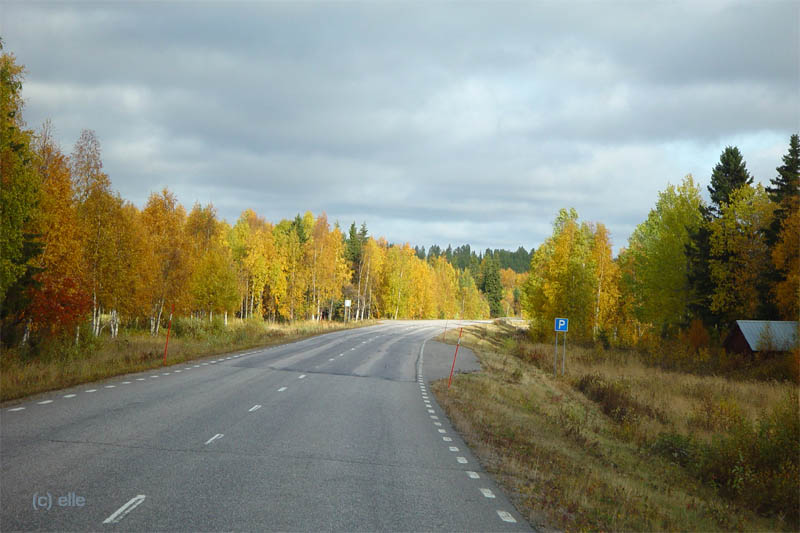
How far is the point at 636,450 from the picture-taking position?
49.7 ft

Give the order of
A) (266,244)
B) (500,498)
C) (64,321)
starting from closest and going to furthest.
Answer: (500,498), (64,321), (266,244)

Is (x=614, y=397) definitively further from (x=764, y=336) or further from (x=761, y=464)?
(x=764, y=336)

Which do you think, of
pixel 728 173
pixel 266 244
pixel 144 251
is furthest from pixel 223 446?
pixel 266 244

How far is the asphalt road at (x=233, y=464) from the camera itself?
5777 mm

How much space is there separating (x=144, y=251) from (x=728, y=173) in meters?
43.8

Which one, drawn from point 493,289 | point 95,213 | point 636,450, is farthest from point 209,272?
point 493,289

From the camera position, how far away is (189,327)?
4006 cm

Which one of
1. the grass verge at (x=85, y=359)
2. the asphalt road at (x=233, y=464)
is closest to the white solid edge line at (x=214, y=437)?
the asphalt road at (x=233, y=464)

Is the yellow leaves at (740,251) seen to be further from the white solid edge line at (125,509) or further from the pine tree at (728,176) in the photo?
the white solid edge line at (125,509)

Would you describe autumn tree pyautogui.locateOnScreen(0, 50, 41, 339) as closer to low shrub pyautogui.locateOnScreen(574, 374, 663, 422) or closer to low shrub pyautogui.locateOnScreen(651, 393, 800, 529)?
low shrub pyautogui.locateOnScreen(651, 393, 800, 529)

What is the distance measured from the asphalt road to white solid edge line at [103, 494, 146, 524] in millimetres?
11

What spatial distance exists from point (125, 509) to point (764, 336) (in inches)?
1310

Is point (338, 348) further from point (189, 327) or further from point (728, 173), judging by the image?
point (728, 173)

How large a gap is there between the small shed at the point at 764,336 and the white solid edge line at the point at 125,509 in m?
32.2
